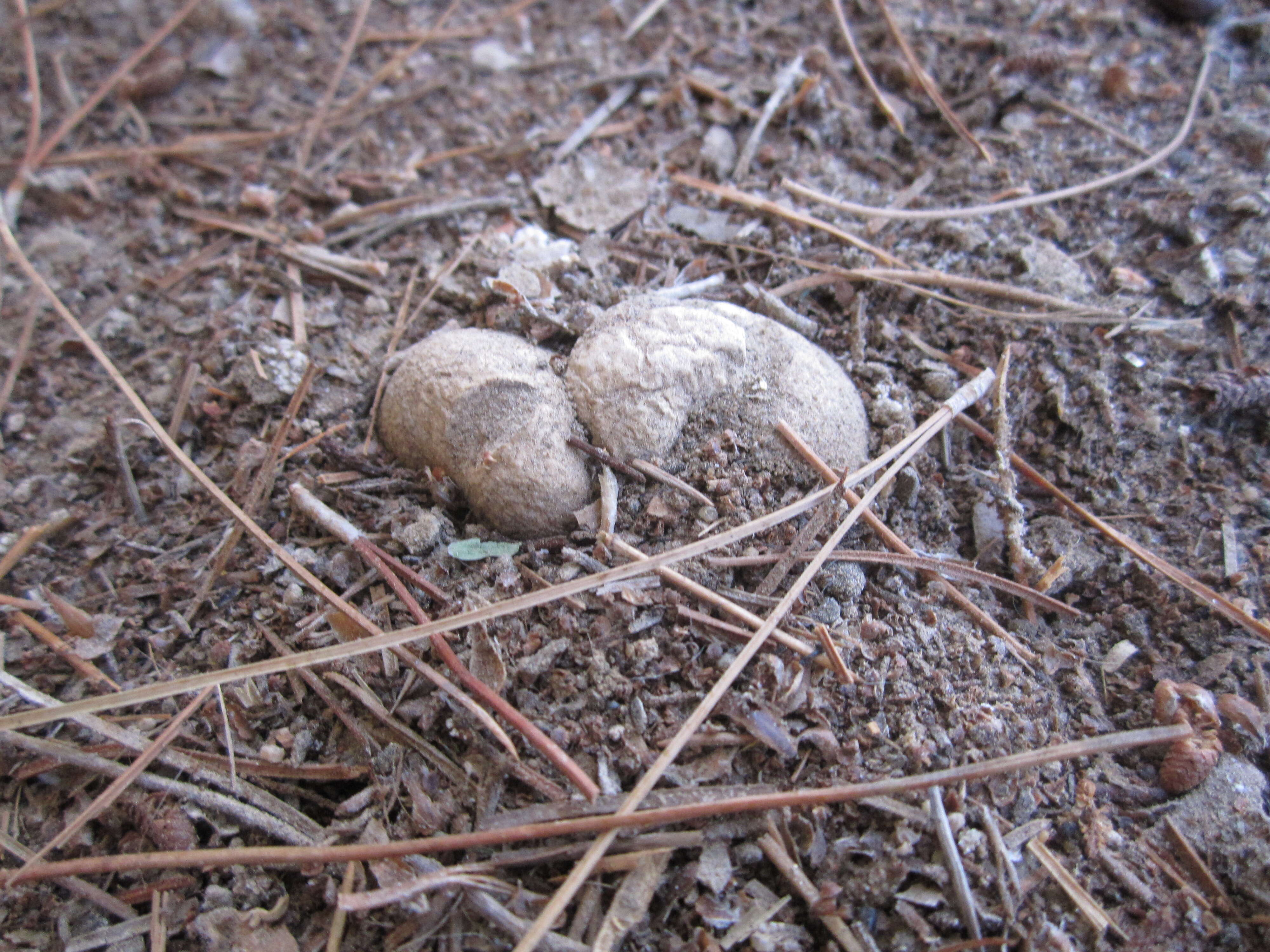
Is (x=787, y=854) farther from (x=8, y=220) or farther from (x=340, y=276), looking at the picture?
(x=8, y=220)

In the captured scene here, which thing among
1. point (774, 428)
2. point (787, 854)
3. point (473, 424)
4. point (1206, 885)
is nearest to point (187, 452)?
point (473, 424)

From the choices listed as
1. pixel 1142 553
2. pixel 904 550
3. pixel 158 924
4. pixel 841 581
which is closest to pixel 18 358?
pixel 158 924

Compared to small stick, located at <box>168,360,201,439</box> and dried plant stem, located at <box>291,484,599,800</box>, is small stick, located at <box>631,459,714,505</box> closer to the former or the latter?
dried plant stem, located at <box>291,484,599,800</box>

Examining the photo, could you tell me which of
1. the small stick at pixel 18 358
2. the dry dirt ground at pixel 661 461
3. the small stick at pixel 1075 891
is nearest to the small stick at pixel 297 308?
the dry dirt ground at pixel 661 461

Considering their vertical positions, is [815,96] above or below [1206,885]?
above

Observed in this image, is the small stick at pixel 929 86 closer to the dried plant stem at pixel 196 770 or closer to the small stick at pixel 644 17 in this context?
the small stick at pixel 644 17

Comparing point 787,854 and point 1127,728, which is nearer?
point 787,854

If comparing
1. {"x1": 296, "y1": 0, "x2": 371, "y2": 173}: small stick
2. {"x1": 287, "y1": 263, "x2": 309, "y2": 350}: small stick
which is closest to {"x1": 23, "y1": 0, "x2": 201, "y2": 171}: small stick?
{"x1": 296, "y1": 0, "x2": 371, "y2": 173}: small stick
